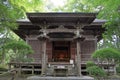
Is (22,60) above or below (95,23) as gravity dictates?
below

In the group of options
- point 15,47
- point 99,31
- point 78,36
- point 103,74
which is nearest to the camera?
point 103,74

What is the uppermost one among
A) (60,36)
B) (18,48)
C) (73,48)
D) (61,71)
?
(60,36)

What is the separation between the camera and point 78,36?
17156mm

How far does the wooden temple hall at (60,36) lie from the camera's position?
16891 mm

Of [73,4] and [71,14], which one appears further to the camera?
[73,4]

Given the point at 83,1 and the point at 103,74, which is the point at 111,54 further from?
the point at 83,1

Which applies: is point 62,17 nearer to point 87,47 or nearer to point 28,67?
point 87,47

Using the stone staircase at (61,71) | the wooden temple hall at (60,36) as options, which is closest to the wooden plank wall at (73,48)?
the wooden temple hall at (60,36)

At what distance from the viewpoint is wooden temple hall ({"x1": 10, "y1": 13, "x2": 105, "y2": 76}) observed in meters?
16.9

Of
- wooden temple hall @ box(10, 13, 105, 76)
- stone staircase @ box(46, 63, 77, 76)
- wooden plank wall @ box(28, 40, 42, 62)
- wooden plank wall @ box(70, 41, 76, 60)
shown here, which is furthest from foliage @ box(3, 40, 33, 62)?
wooden plank wall @ box(70, 41, 76, 60)

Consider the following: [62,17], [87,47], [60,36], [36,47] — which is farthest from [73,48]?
[62,17]

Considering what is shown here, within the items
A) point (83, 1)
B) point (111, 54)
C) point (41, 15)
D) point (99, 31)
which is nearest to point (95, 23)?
point (99, 31)

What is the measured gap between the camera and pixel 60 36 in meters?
20.8

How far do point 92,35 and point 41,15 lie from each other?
6785mm
